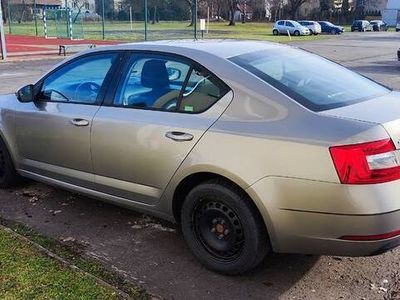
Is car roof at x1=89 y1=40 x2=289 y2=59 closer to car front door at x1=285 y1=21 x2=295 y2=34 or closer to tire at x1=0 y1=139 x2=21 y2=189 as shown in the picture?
tire at x1=0 y1=139 x2=21 y2=189

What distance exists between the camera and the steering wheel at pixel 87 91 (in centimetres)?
436

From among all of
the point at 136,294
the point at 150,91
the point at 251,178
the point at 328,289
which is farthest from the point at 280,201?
the point at 150,91

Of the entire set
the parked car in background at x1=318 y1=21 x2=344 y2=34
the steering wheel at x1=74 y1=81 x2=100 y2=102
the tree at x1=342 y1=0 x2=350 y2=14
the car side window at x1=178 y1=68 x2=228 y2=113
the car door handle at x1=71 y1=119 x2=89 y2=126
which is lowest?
the parked car in background at x1=318 y1=21 x2=344 y2=34

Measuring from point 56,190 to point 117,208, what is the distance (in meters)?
0.89

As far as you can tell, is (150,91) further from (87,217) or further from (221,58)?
(87,217)

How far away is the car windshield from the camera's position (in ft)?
11.5

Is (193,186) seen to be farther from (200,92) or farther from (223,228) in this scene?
(200,92)

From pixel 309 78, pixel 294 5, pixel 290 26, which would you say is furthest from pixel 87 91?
pixel 294 5

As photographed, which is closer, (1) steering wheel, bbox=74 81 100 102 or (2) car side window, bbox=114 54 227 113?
(2) car side window, bbox=114 54 227 113

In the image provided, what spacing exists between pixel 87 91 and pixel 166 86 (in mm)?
857

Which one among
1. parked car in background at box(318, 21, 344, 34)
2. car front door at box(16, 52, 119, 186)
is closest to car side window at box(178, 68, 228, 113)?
car front door at box(16, 52, 119, 186)

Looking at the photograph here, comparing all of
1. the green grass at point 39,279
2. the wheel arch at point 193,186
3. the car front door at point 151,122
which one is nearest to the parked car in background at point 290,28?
the car front door at point 151,122

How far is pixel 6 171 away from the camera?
5.32m

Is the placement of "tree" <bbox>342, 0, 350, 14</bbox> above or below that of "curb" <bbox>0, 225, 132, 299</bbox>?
above
